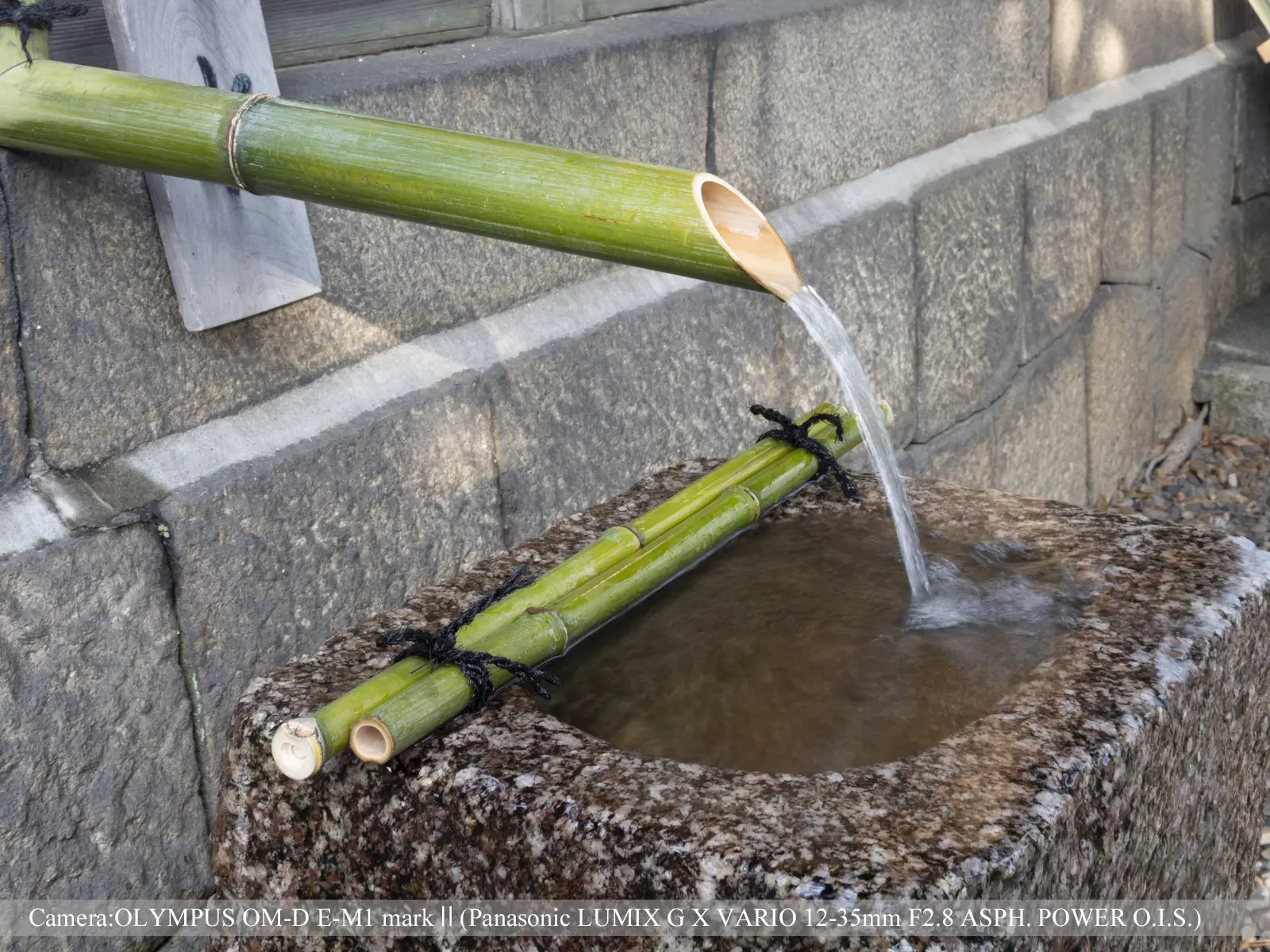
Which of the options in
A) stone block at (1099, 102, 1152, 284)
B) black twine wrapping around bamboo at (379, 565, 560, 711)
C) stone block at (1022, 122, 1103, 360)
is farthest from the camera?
stone block at (1099, 102, 1152, 284)

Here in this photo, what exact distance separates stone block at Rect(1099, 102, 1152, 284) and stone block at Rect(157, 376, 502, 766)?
2.24 metres

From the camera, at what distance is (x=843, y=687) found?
4.11ft

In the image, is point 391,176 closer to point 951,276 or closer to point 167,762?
point 167,762

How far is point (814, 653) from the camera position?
132cm

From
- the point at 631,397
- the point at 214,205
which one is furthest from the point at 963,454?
the point at 214,205

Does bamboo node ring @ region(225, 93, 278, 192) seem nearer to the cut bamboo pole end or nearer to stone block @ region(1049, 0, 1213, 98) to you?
the cut bamboo pole end

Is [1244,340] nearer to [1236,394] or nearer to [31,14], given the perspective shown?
[1236,394]

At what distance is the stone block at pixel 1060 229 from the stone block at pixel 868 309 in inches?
21.8

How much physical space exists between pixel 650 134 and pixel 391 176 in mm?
1026

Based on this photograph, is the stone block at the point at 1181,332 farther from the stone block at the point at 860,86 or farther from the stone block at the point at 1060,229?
the stone block at the point at 860,86

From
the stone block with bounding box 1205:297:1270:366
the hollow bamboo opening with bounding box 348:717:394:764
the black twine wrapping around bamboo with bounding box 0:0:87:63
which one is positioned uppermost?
the black twine wrapping around bamboo with bounding box 0:0:87:63

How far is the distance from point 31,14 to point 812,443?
937 millimetres

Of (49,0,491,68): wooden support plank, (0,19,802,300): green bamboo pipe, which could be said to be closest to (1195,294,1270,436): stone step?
(49,0,491,68): wooden support plank

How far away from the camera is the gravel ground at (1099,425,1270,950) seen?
3660 mm
